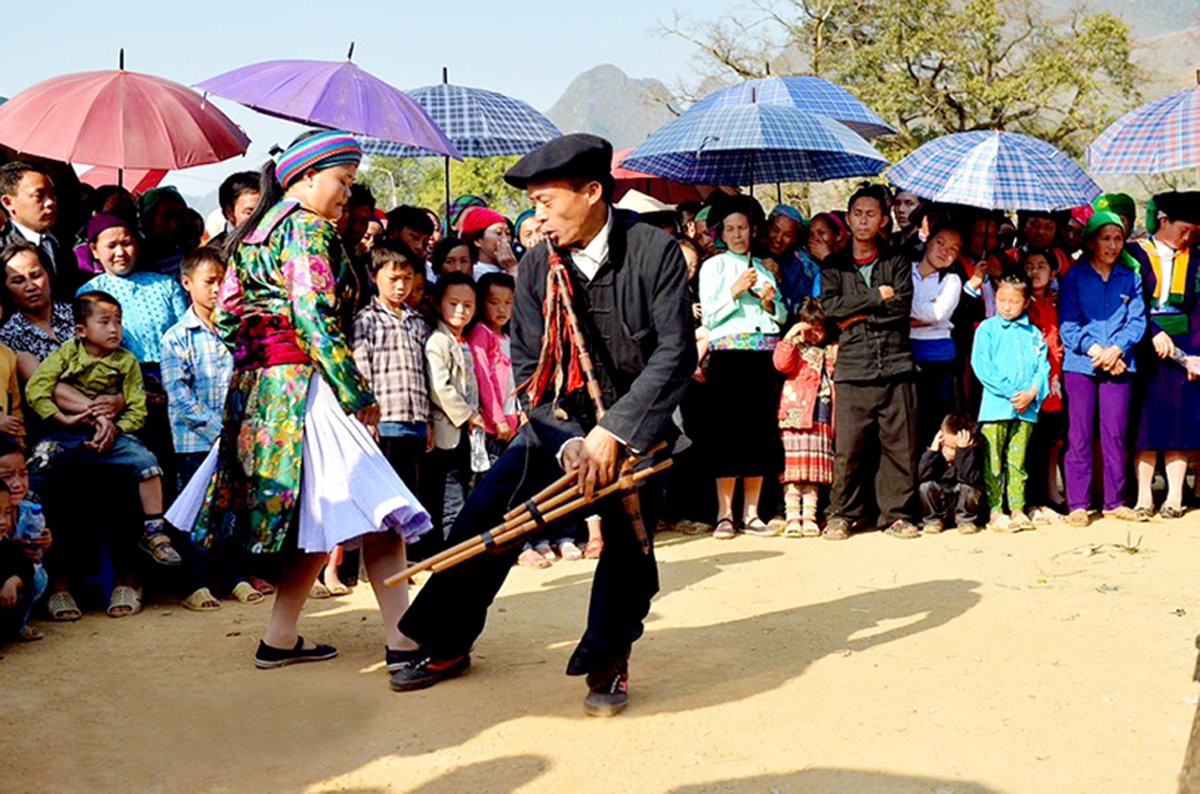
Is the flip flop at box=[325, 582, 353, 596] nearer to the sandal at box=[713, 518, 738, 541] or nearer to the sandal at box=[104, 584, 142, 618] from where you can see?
the sandal at box=[104, 584, 142, 618]

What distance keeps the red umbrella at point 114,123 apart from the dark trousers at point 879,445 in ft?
13.9

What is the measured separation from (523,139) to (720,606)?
3846 mm

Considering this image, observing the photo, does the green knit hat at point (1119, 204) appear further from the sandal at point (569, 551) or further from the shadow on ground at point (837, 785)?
the shadow on ground at point (837, 785)

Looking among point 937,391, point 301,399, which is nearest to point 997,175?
point 937,391

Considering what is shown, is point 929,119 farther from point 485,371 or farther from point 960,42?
point 485,371

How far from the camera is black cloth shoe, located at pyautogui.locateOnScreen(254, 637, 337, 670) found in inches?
212

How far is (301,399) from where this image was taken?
509 cm

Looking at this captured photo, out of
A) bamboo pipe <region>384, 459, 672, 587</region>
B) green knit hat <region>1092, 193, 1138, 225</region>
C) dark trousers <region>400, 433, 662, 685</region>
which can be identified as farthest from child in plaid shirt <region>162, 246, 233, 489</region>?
green knit hat <region>1092, 193, 1138, 225</region>

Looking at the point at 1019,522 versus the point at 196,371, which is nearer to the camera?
the point at 196,371

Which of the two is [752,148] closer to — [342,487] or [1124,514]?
[1124,514]

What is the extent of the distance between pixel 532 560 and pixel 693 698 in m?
2.74

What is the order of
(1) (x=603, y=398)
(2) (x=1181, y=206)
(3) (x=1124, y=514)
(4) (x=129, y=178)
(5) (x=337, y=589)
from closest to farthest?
(1) (x=603, y=398)
(5) (x=337, y=589)
(3) (x=1124, y=514)
(2) (x=1181, y=206)
(4) (x=129, y=178)

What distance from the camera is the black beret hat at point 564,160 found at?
14.9 feet

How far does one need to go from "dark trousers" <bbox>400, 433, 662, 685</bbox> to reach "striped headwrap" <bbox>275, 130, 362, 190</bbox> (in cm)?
131
